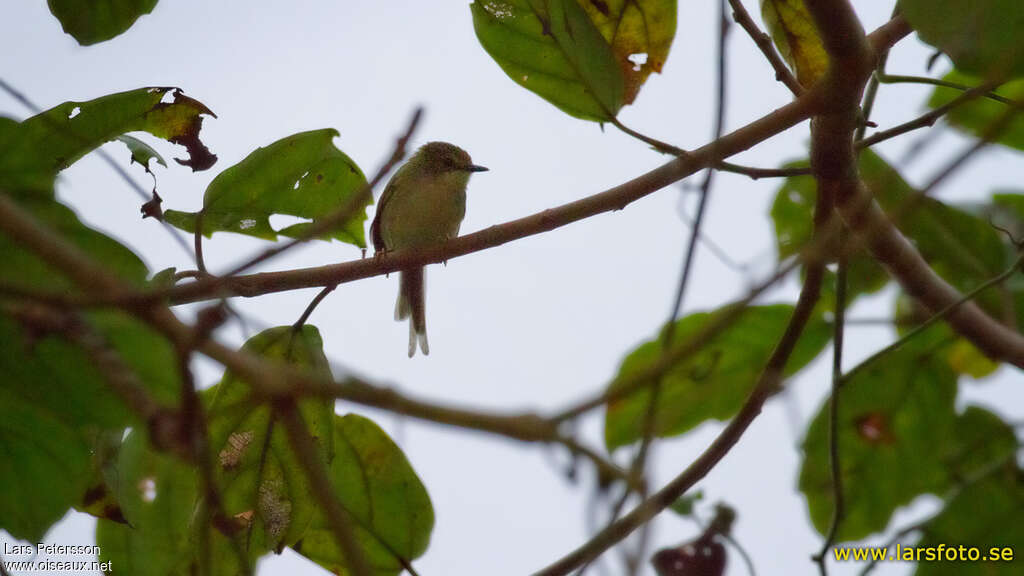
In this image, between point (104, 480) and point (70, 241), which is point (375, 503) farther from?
point (70, 241)

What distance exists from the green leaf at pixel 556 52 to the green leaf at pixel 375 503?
101 cm

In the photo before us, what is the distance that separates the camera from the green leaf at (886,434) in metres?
3.16

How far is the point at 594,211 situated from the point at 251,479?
112 centimetres

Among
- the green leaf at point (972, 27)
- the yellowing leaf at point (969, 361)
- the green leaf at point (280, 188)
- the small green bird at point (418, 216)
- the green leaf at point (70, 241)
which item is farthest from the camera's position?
the small green bird at point (418, 216)

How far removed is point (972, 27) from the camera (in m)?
1.96

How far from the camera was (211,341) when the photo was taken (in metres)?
1.02

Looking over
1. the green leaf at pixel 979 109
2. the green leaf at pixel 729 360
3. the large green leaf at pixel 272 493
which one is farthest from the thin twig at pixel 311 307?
the green leaf at pixel 979 109

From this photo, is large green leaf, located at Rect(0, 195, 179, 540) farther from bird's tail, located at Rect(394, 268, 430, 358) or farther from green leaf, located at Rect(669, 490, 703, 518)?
bird's tail, located at Rect(394, 268, 430, 358)

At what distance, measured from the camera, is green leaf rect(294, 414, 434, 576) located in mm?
2658

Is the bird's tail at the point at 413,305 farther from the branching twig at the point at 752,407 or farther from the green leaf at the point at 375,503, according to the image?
the branching twig at the point at 752,407

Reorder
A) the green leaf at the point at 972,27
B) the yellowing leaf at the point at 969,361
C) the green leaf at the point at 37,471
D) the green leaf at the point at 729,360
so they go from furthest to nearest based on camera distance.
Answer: the yellowing leaf at the point at 969,361, the green leaf at the point at 729,360, the green leaf at the point at 37,471, the green leaf at the point at 972,27

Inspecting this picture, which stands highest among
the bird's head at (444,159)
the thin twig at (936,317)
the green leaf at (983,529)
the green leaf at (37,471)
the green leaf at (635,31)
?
the bird's head at (444,159)

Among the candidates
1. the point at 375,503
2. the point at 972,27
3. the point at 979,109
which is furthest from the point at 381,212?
the point at 972,27

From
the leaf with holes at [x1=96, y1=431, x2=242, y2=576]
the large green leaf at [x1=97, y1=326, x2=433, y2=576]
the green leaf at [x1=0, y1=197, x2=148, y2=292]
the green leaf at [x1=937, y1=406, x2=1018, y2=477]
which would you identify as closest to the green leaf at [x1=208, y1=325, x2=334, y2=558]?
the large green leaf at [x1=97, y1=326, x2=433, y2=576]
